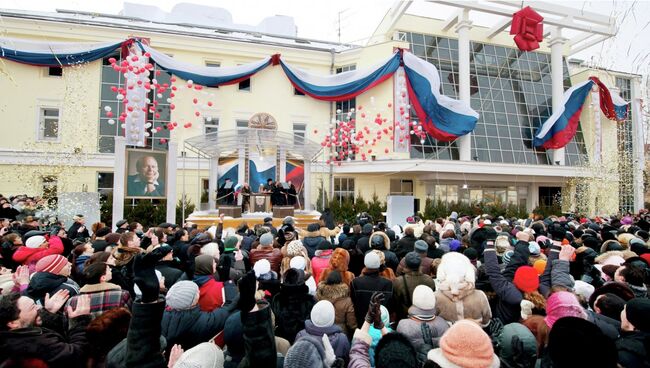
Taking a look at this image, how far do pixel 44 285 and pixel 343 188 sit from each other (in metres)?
17.9

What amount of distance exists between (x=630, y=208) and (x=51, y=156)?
34105mm

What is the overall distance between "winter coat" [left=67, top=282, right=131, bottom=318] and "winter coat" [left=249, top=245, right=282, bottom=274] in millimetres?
1827

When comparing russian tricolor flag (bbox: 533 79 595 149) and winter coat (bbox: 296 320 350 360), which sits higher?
russian tricolor flag (bbox: 533 79 595 149)

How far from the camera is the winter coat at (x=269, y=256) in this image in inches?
171

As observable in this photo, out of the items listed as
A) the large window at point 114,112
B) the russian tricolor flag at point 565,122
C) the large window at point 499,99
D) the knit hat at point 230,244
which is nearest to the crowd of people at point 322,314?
the knit hat at point 230,244

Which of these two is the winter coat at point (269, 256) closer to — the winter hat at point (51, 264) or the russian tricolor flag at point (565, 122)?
the winter hat at point (51, 264)

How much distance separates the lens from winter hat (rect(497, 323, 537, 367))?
2111mm

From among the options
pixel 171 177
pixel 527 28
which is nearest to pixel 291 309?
pixel 171 177

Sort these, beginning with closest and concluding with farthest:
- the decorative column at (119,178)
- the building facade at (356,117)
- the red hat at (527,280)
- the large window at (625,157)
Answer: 1. the red hat at (527,280)
2. the decorative column at (119,178)
3. the building facade at (356,117)
4. the large window at (625,157)

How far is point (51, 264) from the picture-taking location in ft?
9.18

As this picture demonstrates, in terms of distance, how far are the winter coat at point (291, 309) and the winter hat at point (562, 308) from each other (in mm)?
1913

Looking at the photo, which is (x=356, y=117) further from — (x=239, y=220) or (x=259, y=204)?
(x=239, y=220)

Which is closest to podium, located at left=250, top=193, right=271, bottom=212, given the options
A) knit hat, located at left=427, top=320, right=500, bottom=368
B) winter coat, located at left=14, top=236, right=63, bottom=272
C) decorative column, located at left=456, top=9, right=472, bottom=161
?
decorative column, located at left=456, top=9, right=472, bottom=161

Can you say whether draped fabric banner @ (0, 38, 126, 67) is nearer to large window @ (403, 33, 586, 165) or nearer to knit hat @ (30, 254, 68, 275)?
knit hat @ (30, 254, 68, 275)
